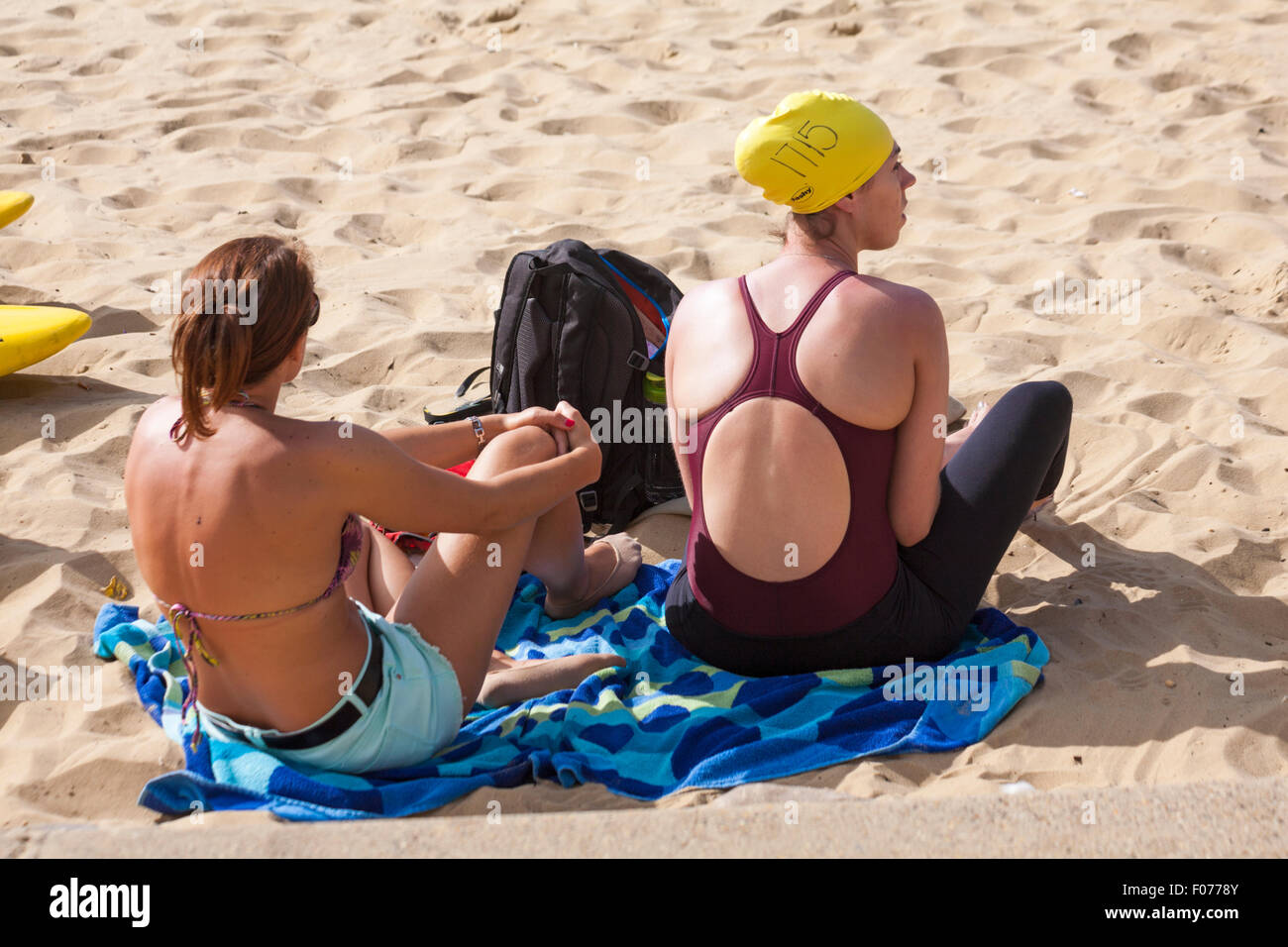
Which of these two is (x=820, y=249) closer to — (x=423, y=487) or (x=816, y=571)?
(x=816, y=571)

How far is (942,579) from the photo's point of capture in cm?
274

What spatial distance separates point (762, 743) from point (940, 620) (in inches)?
20.6

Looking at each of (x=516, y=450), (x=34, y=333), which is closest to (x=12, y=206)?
(x=34, y=333)

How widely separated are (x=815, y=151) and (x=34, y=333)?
2.70 meters

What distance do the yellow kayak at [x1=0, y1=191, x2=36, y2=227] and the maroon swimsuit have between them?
3.20 m

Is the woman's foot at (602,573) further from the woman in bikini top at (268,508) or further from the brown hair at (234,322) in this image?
the brown hair at (234,322)

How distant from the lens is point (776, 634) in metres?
2.71

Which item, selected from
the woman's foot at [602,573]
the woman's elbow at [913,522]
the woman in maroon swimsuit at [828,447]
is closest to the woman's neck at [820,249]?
the woman in maroon swimsuit at [828,447]

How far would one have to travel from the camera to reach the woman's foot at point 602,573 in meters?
3.14

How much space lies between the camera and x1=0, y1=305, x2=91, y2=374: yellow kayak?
3908 mm

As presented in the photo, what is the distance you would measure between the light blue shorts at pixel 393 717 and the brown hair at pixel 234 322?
21.1 inches

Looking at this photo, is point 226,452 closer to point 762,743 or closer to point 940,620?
point 762,743

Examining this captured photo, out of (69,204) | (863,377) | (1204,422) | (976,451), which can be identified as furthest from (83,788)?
(69,204)
